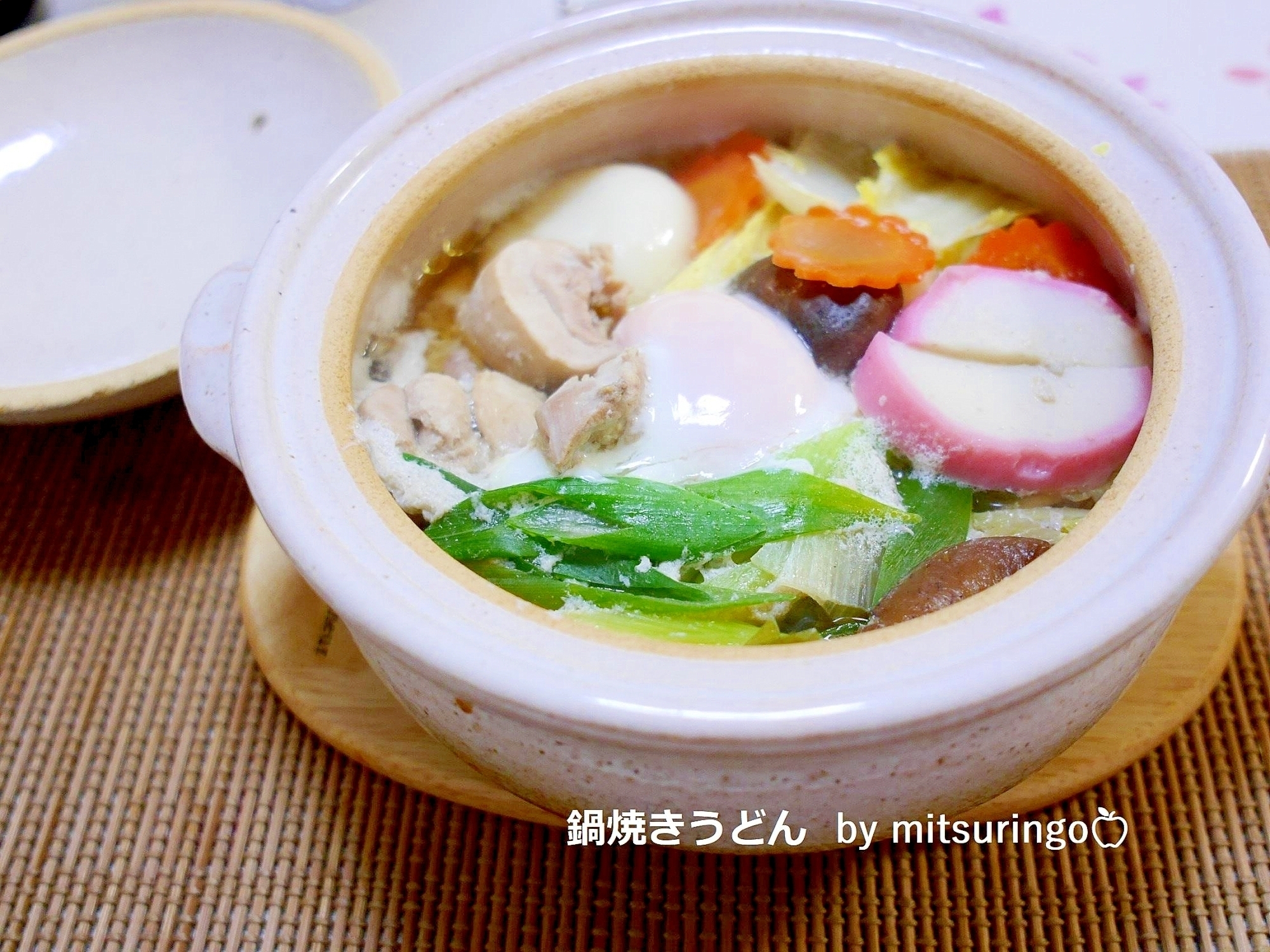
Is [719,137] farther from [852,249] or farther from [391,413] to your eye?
[391,413]

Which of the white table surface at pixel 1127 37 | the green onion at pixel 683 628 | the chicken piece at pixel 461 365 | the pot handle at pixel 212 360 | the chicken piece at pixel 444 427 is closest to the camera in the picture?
the green onion at pixel 683 628

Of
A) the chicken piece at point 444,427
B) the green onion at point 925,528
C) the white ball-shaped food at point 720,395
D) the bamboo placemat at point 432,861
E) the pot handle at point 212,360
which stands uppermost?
the pot handle at point 212,360

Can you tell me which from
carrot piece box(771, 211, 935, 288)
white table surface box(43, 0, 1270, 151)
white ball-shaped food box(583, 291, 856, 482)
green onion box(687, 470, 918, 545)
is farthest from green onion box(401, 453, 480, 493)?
white table surface box(43, 0, 1270, 151)

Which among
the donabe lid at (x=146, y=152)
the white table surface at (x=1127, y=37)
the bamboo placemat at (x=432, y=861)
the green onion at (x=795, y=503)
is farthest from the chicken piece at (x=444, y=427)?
the white table surface at (x=1127, y=37)

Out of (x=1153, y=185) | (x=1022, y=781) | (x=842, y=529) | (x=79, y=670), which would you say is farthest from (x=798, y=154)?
(x=79, y=670)

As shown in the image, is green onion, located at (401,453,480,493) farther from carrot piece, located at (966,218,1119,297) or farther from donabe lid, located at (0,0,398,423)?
donabe lid, located at (0,0,398,423)

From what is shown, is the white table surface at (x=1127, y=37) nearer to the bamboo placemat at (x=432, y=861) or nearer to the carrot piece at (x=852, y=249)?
the carrot piece at (x=852, y=249)

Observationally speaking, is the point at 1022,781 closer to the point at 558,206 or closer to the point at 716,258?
the point at 716,258
